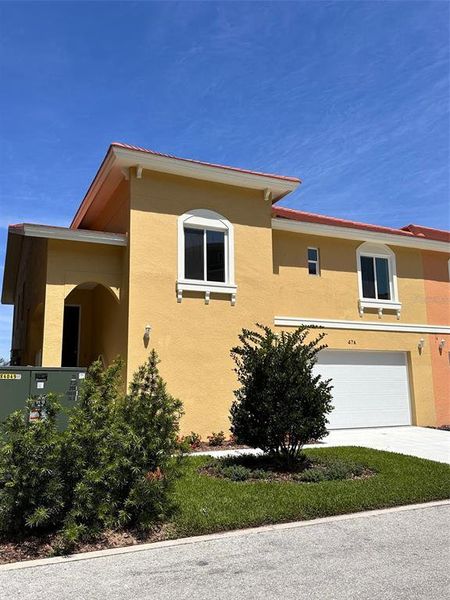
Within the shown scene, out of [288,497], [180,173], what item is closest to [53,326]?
[180,173]

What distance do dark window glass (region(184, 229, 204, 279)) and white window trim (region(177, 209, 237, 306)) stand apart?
146 mm

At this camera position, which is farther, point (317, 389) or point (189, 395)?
point (189, 395)

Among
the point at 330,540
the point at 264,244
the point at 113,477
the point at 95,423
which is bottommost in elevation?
the point at 330,540

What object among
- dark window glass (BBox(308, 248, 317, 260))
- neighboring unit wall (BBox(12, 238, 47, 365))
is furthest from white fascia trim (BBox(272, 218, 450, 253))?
neighboring unit wall (BBox(12, 238, 47, 365))

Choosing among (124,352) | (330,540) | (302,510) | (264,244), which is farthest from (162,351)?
(330,540)

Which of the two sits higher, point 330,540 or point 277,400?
point 277,400

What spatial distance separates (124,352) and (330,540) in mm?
8403

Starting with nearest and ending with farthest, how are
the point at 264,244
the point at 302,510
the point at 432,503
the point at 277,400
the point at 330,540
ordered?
the point at 330,540 → the point at 302,510 → the point at 432,503 → the point at 277,400 → the point at 264,244

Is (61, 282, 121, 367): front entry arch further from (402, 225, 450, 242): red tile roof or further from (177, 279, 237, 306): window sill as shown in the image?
(402, 225, 450, 242): red tile roof

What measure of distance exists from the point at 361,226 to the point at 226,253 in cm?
627

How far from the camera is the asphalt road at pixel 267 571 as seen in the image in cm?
449

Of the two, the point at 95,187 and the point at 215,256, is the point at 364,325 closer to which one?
the point at 215,256

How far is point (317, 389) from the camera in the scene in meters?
9.77

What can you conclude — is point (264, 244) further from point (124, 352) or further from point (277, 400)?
point (277, 400)
